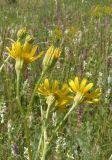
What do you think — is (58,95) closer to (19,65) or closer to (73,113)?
(19,65)

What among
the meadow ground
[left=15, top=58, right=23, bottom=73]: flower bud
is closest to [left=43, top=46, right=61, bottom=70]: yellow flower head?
[left=15, top=58, right=23, bottom=73]: flower bud

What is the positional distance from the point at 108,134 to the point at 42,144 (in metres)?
1.11

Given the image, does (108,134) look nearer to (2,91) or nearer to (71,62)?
(2,91)

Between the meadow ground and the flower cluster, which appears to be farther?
the meadow ground

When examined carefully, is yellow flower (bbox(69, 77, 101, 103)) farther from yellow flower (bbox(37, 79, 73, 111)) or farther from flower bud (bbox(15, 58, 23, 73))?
flower bud (bbox(15, 58, 23, 73))

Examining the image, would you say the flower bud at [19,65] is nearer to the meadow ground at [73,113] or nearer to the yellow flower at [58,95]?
the yellow flower at [58,95]

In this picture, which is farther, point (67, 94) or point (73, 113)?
point (73, 113)

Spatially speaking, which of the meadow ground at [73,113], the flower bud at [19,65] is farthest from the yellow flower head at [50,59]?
the meadow ground at [73,113]

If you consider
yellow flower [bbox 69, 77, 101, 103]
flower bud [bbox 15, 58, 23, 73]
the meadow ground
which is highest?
flower bud [bbox 15, 58, 23, 73]

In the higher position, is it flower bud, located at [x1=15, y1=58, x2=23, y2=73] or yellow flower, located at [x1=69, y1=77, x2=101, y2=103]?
flower bud, located at [x1=15, y1=58, x2=23, y2=73]

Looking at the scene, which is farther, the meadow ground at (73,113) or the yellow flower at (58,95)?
the meadow ground at (73,113)

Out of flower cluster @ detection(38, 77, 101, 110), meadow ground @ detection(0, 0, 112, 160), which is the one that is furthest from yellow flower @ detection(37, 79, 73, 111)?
meadow ground @ detection(0, 0, 112, 160)

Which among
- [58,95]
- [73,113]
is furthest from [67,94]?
[73,113]

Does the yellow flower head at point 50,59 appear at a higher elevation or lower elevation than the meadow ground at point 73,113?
higher
